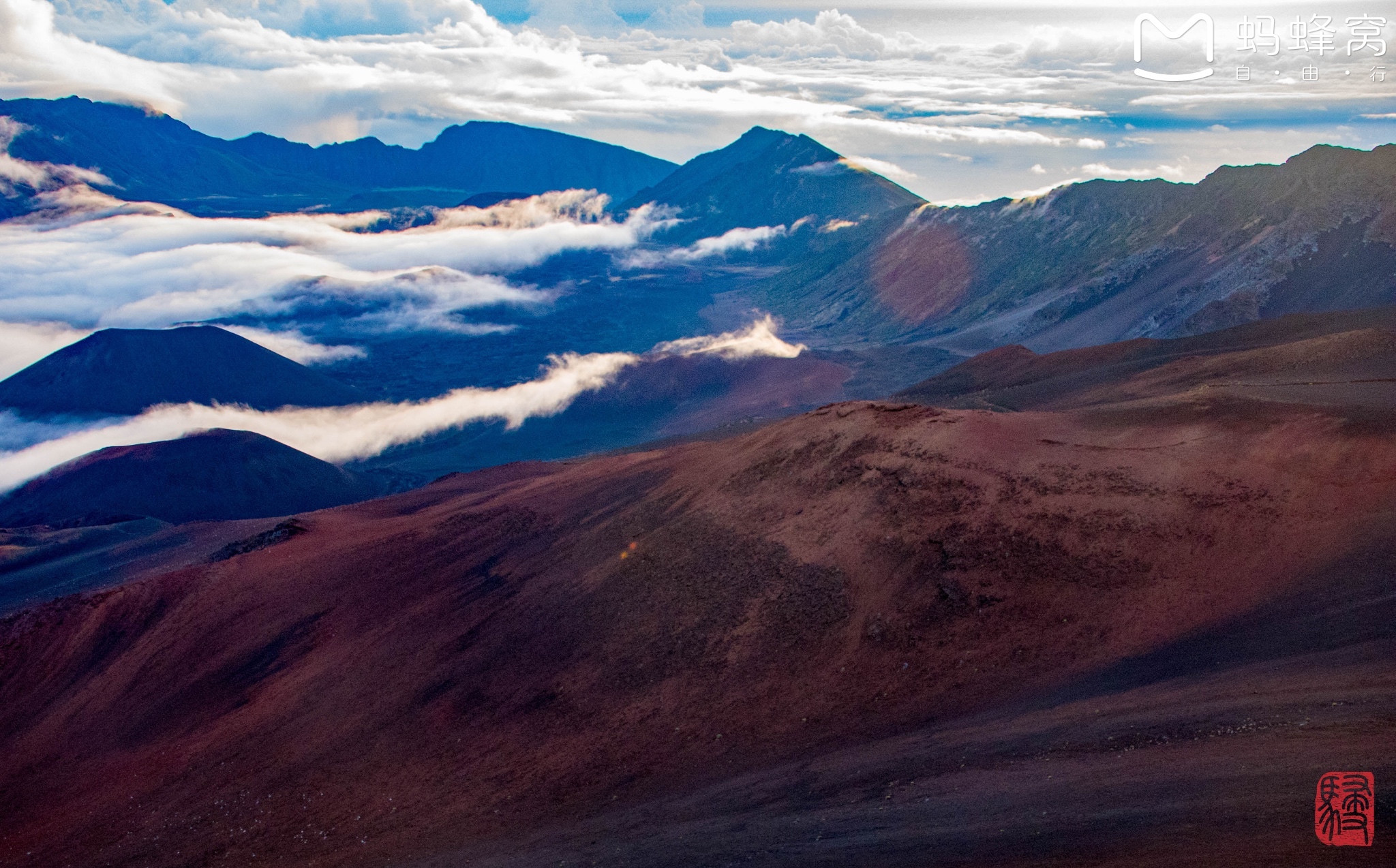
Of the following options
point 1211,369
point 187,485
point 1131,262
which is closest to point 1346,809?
point 1211,369

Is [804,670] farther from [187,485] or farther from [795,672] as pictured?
[187,485]

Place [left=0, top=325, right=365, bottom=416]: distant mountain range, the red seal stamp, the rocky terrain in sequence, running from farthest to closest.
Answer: [left=0, top=325, right=365, bottom=416]: distant mountain range
the rocky terrain
the red seal stamp

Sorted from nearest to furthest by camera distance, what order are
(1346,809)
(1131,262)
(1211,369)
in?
(1346,809)
(1211,369)
(1131,262)

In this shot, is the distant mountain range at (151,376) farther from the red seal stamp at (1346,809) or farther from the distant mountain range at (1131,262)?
the red seal stamp at (1346,809)

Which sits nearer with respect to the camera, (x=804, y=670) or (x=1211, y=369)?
(x=804, y=670)

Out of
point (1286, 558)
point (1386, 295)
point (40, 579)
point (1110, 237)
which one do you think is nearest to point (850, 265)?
point (1110, 237)

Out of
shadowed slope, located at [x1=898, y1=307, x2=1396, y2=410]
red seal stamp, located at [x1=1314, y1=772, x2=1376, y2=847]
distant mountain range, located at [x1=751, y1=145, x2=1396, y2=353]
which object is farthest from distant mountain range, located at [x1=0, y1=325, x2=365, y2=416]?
red seal stamp, located at [x1=1314, y1=772, x2=1376, y2=847]

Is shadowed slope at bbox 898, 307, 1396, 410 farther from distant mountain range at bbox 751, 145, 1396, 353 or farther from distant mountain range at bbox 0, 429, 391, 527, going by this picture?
distant mountain range at bbox 0, 429, 391, 527
